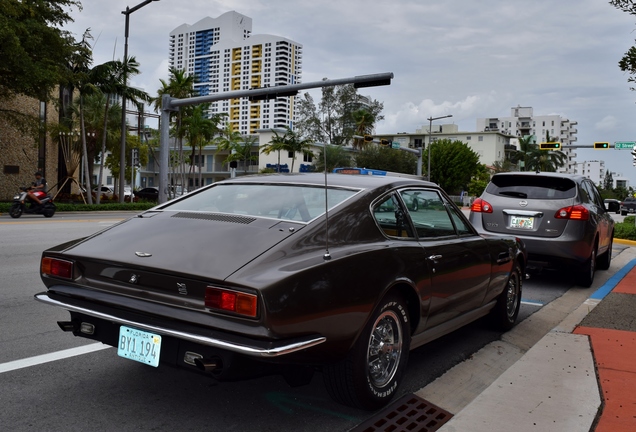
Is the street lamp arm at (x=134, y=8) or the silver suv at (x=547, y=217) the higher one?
the street lamp arm at (x=134, y=8)

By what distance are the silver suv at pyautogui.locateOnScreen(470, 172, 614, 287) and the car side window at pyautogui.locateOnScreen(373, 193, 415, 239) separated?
5.11 m

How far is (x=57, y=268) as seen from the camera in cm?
363

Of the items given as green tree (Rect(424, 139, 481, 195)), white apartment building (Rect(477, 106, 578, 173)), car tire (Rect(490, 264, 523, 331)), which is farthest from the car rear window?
white apartment building (Rect(477, 106, 578, 173))

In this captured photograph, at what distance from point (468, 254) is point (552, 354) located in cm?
117

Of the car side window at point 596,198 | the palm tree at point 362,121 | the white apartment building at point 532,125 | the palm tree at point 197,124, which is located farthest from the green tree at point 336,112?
the white apartment building at point 532,125

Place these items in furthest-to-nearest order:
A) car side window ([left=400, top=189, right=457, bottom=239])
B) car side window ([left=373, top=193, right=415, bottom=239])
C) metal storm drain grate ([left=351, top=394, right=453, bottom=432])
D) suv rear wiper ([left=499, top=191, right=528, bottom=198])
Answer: suv rear wiper ([left=499, top=191, right=528, bottom=198]), car side window ([left=400, top=189, right=457, bottom=239]), car side window ([left=373, top=193, right=415, bottom=239]), metal storm drain grate ([left=351, top=394, right=453, bottom=432])

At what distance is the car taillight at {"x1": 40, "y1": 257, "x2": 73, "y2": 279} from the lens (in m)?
3.57

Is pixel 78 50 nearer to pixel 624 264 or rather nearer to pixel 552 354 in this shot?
pixel 624 264

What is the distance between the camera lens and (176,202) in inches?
175

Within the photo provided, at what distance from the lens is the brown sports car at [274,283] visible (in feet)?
9.77

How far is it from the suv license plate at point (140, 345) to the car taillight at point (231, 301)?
0.40 m

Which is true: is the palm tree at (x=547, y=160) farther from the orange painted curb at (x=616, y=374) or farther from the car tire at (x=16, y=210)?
the orange painted curb at (x=616, y=374)

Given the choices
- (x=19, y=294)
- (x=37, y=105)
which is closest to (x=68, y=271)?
(x=19, y=294)

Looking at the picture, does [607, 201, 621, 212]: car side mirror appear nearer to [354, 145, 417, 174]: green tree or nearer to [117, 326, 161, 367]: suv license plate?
[117, 326, 161, 367]: suv license plate
